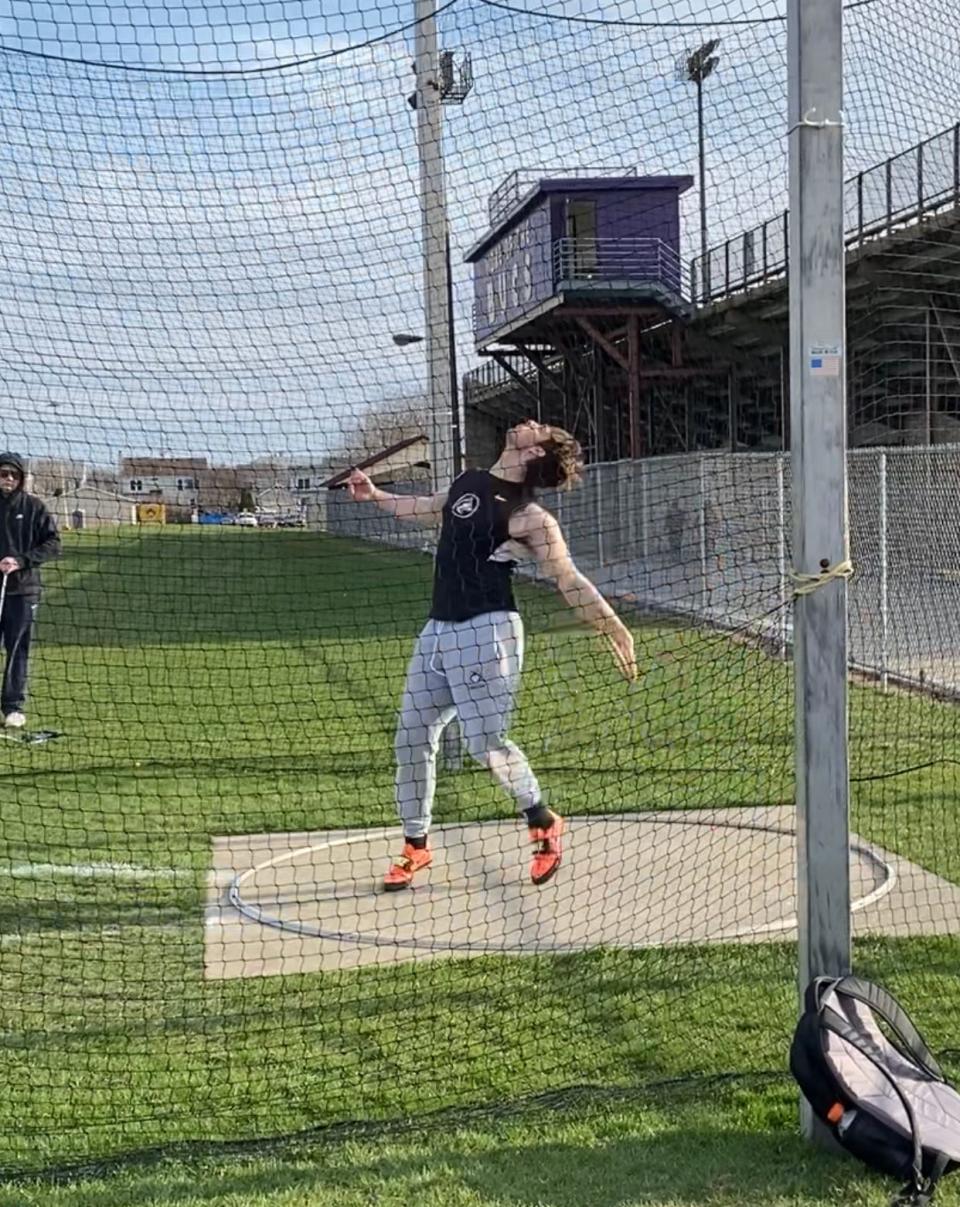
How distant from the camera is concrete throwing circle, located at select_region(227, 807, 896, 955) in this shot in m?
4.86

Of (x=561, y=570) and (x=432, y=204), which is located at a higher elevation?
(x=432, y=204)

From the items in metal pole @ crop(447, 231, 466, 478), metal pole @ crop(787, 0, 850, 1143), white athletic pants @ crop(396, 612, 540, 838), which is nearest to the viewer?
metal pole @ crop(787, 0, 850, 1143)

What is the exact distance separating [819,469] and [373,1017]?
2.21 m

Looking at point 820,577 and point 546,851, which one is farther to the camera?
point 546,851

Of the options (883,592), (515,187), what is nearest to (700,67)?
(515,187)

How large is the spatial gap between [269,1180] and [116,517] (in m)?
2.40

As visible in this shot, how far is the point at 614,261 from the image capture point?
7156 mm

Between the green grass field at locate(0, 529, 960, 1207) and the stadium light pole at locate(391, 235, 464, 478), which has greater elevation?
the stadium light pole at locate(391, 235, 464, 478)

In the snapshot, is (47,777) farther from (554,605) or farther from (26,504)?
(554,605)

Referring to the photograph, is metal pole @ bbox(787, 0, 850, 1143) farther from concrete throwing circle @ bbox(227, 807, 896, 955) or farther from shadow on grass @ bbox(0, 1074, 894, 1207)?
concrete throwing circle @ bbox(227, 807, 896, 955)

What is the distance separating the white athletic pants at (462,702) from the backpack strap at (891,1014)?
6.67 feet

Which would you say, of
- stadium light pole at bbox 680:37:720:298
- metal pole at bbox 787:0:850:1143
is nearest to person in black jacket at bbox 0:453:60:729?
stadium light pole at bbox 680:37:720:298

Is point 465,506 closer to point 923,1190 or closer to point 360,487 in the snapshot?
point 360,487

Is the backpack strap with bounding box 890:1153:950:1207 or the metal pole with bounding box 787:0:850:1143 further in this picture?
the metal pole with bounding box 787:0:850:1143
